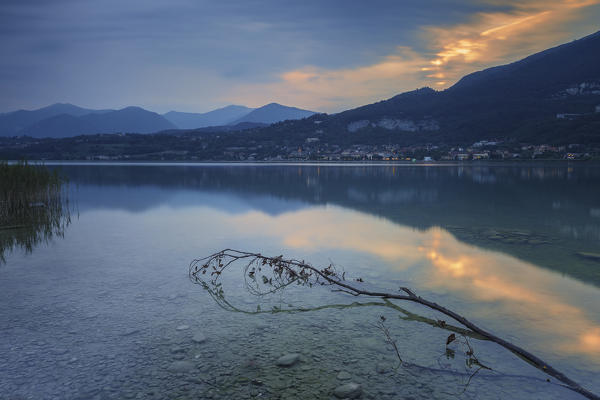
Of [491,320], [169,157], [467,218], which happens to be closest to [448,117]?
[169,157]

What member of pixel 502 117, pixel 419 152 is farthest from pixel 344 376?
pixel 502 117

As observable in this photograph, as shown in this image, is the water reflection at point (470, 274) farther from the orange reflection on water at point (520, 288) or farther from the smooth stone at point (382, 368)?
the smooth stone at point (382, 368)

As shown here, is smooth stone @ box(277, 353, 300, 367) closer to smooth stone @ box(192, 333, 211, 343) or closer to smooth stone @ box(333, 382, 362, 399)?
smooth stone @ box(333, 382, 362, 399)

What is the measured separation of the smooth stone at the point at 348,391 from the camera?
12.7 ft

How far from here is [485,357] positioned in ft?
15.5

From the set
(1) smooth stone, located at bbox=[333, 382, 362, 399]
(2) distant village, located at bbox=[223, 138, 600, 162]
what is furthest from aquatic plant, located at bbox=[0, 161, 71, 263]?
(2) distant village, located at bbox=[223, 138, 600, 162]

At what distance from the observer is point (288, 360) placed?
452 cm

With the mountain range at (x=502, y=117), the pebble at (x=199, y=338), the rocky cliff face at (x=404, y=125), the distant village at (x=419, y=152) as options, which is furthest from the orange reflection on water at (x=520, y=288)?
the rocky cliff face at (x=404, y=125)

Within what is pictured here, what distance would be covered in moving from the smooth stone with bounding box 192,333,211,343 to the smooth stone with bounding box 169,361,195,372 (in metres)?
0.55

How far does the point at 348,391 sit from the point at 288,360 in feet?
2.95

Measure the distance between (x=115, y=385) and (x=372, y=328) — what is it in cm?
343

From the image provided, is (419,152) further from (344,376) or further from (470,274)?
(344,376)

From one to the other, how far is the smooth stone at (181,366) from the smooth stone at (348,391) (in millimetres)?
1743

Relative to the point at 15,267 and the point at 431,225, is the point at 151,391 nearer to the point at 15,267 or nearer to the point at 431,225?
the point at 15,267
